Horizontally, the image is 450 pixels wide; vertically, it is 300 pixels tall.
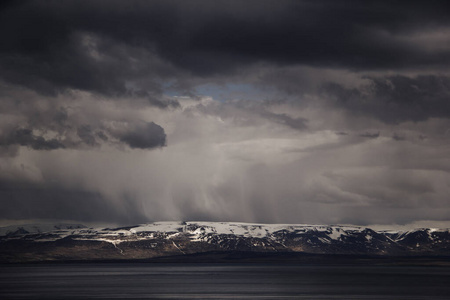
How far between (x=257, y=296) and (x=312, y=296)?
1523 centimetres

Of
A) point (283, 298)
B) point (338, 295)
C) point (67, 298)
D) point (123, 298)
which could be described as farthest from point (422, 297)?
point (67, 298)

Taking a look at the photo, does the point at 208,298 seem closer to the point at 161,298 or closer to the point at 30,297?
the point at 161,298

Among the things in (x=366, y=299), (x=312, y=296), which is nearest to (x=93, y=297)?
(x=312, y=296)

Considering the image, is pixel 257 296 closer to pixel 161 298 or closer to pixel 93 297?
pixel 161 298

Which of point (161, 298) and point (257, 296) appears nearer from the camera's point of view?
point (161, 298)

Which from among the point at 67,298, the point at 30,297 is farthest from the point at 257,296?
the point at 30,297

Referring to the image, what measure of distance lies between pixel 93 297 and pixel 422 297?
8578cm

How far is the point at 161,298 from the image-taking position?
142875 mm

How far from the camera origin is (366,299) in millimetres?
143750

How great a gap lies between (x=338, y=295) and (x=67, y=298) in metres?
73.8

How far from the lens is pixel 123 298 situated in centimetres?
14412

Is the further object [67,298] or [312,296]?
[312,296]

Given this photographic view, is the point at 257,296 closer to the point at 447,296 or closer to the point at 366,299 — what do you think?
the point at 366,299

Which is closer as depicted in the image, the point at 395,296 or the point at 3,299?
the point at 3,299
